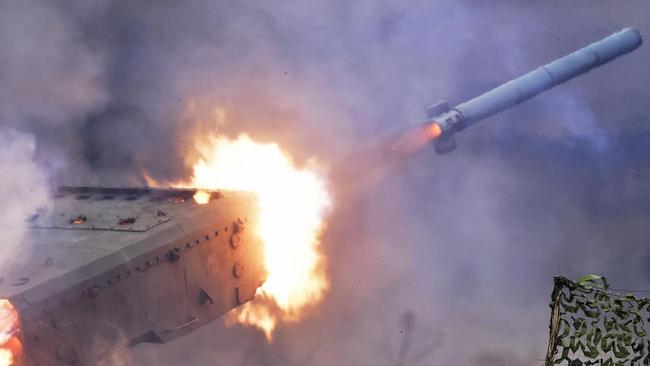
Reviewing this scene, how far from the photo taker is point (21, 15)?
54.4 ft

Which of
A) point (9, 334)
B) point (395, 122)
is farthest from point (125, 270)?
point (395, 122)

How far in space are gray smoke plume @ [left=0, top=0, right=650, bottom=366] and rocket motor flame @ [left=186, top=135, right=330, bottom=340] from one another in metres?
1.27

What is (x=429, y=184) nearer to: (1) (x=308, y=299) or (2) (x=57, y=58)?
(1) (x=308, y=299)

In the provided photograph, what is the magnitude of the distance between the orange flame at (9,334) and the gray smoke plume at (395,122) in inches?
356

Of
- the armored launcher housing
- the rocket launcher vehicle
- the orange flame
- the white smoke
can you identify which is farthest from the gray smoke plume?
the orange flame

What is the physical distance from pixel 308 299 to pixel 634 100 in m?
A: 8.51

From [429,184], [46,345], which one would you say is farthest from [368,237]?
[46,345]

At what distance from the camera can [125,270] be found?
34.8ft

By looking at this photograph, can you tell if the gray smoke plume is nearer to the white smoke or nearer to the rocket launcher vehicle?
the rocket launcher vehicle

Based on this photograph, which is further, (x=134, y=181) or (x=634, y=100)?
(x=134, y=181)

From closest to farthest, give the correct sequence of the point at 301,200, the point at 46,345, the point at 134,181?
the point at 46,345
the point at 301,200
the point at 134,181

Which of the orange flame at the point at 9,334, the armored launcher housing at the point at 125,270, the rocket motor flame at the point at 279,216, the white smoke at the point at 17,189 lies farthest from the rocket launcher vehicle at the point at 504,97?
the orange flame at the point at 9,334

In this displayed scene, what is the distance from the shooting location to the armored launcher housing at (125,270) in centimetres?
952

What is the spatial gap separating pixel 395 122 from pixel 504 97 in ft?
11.4
